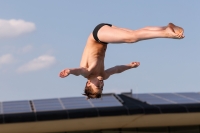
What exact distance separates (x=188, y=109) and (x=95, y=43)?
2044cm

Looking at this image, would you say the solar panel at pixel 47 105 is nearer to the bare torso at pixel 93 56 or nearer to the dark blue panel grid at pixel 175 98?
the dark blue panel grid at pixel 175 98

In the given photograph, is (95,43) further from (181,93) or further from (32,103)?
(181,93)

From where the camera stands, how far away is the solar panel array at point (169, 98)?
36469 millimetres

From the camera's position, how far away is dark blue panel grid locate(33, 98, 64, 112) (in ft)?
112

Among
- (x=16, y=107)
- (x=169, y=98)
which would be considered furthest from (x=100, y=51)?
(x=169, y=98)

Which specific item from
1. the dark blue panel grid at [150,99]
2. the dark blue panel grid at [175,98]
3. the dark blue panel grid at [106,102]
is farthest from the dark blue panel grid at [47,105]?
the dark blue panel grid at [175,98]

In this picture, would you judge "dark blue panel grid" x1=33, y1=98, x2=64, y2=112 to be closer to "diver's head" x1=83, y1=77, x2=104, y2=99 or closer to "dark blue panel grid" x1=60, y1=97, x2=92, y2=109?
"dark blue panel grid" x1=60, y1=97, x2=92, y2=109

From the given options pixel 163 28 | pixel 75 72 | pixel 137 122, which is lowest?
pixel 137 122

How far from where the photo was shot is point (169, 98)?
38656 millimetres

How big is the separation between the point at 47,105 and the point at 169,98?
27.3 ft

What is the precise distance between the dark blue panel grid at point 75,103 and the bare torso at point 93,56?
19.5 metres

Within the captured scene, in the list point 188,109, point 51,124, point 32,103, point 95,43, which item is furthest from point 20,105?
point 95,43

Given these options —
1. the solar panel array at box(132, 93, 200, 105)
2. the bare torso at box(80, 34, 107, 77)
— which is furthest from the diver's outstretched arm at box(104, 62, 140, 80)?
the solar panel array at box(132, 93, 200, 105)

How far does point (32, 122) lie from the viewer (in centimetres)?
3212
